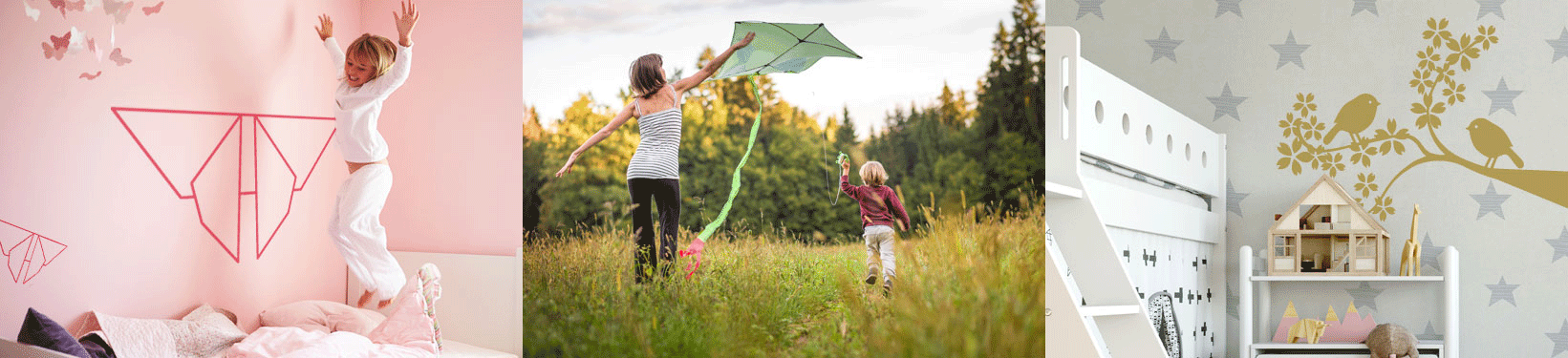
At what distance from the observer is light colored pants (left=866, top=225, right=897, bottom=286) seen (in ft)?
6.13

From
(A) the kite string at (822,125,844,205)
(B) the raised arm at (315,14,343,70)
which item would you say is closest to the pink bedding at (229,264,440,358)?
(B) the raised arm at (315,14,343,70)

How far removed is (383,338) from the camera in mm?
2559

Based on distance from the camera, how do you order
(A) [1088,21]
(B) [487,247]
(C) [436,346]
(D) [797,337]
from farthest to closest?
(A) [1088,21], (B) [487,247], (C) [436,346], (D) [797,337]

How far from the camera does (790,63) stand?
6.58 feet

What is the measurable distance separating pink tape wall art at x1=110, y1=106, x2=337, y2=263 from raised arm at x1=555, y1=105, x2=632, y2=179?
92 centimetres

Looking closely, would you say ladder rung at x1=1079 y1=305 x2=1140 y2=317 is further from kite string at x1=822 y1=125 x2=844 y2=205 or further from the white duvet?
the white duvet

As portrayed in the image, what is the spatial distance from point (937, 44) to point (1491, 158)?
2.19 m

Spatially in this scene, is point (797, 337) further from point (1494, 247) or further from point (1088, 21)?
point (1494, 247)

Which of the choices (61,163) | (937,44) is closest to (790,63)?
(937,44)

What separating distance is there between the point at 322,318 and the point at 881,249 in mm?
1667

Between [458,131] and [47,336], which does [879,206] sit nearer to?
[458,131]

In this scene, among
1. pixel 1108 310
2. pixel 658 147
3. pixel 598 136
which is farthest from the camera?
pixel 598 136

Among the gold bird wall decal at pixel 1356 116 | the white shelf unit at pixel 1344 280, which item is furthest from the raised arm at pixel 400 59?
the gold bird wall decal at pixel 1356 116

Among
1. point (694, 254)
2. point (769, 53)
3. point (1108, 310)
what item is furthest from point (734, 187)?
point (1108, 310)
